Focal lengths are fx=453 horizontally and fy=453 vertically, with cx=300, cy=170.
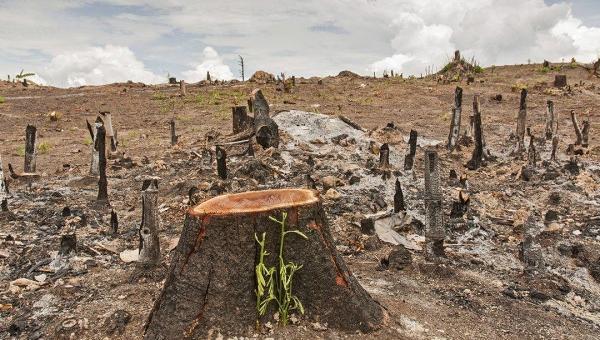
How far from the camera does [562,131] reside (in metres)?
14.3

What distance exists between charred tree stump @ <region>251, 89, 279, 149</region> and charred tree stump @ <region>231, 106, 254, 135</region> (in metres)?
0.56

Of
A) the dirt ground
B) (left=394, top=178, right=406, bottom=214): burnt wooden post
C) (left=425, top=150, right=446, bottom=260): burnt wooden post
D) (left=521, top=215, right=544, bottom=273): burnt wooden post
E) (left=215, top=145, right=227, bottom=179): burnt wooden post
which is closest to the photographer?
the dirt ground

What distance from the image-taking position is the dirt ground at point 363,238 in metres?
3.99

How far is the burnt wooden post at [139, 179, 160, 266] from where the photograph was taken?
15.0 feet

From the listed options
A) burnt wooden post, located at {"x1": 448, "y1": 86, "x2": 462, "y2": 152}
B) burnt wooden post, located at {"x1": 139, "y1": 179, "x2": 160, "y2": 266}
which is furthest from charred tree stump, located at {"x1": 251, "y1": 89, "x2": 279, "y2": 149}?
burnt wooden post, located at {"x1": 139, "y1": 179, "x2": 160, "y2": 266}

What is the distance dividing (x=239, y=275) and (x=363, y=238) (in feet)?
11.1

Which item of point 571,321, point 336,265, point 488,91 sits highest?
point 488,91

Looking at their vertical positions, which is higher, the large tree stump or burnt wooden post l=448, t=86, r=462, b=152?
burnt wooden post l=448, t=86, r=462, b=152

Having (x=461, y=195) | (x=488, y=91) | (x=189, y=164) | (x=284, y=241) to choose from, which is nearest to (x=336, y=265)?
(x=284, y=241)

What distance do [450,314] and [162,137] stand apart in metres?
13.1

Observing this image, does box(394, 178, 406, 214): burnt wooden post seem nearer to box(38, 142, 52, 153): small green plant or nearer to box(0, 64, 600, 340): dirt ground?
box(0, 64, 600, 340): dirt ground

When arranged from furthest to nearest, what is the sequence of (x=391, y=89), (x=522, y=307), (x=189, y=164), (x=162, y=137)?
(x=391, y=89), (x=162, y=137), (x=189, y=164), (x=522, y=307)

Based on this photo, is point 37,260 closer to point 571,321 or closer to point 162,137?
point 571,321

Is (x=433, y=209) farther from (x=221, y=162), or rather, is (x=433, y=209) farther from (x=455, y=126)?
(x=455, y=126)
